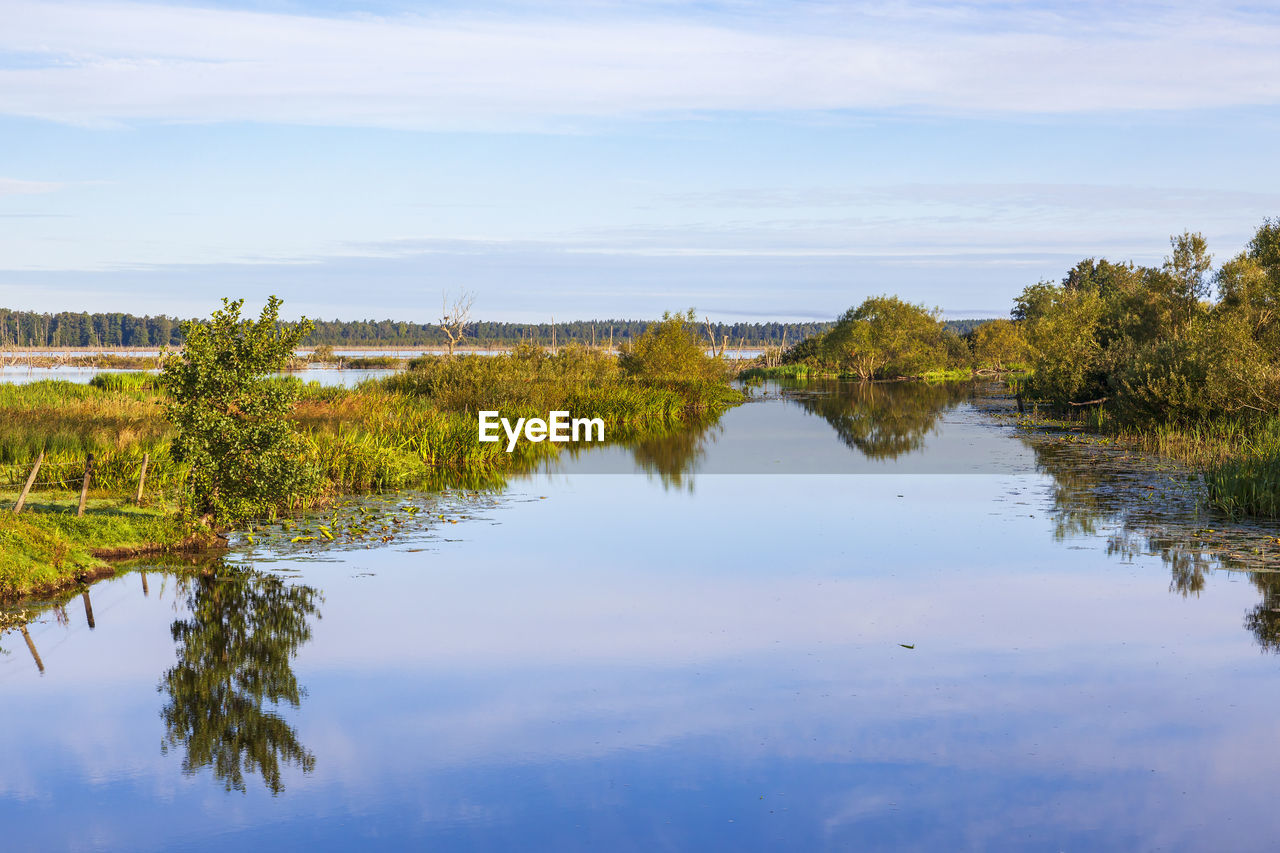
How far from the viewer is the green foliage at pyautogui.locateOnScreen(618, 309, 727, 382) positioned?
164 feet

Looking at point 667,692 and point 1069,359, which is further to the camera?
point 1069,359

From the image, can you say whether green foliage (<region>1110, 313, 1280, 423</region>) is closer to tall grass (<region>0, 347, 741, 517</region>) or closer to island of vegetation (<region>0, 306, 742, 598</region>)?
island of vegetation (<region>0, 306, 742, 598</region>)

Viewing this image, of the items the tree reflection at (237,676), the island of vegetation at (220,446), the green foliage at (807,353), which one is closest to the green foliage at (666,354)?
the island of vegetation at (220,446)

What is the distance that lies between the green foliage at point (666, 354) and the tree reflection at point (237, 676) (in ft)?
120

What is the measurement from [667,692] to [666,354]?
41.1m

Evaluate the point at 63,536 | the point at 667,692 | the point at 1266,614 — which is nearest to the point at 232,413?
the point at 63,536

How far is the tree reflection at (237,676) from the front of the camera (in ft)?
27.0

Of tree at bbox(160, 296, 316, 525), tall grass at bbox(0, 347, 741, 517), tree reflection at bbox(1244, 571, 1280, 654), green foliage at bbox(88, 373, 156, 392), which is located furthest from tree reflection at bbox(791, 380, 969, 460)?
green foliage at bbox(88, 373, 156, 392)

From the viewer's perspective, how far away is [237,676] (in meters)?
10.2

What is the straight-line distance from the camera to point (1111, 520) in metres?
17.9

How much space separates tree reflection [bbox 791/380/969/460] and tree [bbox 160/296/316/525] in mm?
17941

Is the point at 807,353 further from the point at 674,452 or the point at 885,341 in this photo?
the point at 674,452

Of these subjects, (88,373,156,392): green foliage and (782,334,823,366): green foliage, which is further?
(782,334,823,366): green foliage

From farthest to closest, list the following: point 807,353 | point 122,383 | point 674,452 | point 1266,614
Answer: point 807,353, point 122,383, point 674,452, point 1266,614
